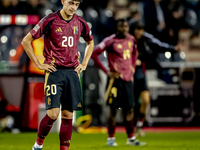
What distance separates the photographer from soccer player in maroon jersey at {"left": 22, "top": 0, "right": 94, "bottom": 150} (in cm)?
424

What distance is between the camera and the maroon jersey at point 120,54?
6.27 meters

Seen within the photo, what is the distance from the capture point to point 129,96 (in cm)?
622

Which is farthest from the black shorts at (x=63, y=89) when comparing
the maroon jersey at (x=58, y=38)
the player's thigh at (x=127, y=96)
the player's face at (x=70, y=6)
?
the player's thigh at (x=127, y=96)

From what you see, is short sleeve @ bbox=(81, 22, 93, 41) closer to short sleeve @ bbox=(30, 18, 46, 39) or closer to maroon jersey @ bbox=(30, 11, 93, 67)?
maroon jersey @ bbox=(30, 11, 93, 67)

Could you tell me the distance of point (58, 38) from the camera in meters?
4.27

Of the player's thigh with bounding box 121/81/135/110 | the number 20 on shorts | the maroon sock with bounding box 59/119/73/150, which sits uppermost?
the number 20 on shorts

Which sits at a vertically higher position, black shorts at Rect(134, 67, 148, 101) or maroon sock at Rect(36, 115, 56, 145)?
black shorts at Rect(134, 67, 148, 101)

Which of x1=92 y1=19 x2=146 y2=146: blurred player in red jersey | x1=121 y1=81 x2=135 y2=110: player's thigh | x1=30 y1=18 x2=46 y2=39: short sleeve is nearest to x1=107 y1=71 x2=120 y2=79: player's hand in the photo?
x1=92 y1=19 x2=146 y2=146: blurred player in red jersey

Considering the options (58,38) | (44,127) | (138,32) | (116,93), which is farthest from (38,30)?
(138,32)

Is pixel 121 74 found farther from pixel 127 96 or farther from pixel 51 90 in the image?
pixel 51 90

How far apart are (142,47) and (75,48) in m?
3.56

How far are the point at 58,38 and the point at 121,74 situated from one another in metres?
2.19

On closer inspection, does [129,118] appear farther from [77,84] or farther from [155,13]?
[155,13]

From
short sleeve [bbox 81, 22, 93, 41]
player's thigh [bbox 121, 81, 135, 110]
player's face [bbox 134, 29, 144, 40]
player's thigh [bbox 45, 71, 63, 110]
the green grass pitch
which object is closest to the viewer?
player's thigh [bbox 45, 71, 63, 110]
